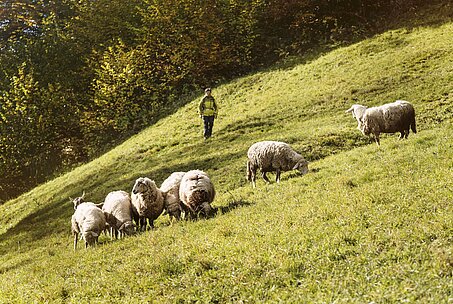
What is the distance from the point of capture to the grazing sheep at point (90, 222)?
12453mm

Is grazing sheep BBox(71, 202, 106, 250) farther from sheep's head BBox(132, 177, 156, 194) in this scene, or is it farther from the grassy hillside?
sheep's head BBox(132, 177, 156, 194)

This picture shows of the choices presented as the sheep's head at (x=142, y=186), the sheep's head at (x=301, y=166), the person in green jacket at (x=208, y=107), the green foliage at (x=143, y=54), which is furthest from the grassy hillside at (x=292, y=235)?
the green foliage at (x=143, y=54)

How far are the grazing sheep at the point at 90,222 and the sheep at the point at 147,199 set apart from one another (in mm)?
1192

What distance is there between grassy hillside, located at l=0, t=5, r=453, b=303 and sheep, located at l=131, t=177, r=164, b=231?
0.60 metres

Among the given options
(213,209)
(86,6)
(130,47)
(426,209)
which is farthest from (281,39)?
(426,209)

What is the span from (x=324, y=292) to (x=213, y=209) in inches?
271

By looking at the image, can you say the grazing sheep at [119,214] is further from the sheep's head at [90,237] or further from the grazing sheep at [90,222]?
the sheep's head at [90,237]

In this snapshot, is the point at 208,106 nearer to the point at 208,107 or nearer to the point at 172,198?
the point at 208,107

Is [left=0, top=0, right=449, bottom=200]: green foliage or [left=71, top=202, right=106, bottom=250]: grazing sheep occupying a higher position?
[left=0, top=0, right=449, bottom=200]: green foliage

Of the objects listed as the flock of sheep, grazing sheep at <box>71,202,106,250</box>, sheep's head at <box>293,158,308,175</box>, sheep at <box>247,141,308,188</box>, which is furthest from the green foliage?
sheep's head at <box>293,158,308,175</box>

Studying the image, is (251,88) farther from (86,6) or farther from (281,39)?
(86,6)

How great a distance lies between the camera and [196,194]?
11.9m

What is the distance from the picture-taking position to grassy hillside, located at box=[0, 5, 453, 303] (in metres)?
5.99

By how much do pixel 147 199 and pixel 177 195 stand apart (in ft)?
3.32
